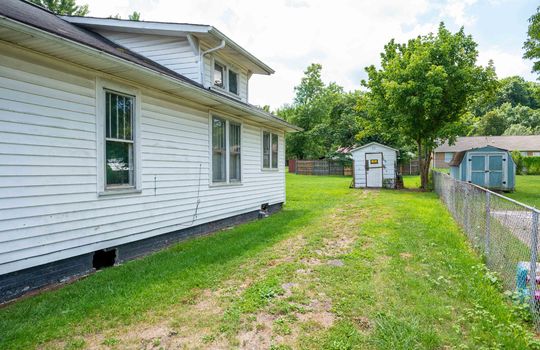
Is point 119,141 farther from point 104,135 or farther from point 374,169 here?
point 374,169

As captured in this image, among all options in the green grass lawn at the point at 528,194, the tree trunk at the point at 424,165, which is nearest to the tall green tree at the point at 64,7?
the tree trunk at the point at 424,165

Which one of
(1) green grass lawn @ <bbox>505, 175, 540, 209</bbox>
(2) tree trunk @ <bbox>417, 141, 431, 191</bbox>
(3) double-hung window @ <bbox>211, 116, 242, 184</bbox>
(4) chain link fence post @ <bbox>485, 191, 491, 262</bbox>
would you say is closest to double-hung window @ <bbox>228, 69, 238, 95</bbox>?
(3) double-hung window @ <bbox>211, 116, 242, 184</bbox>

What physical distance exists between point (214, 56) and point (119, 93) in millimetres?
3754

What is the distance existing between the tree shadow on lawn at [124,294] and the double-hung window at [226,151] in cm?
218

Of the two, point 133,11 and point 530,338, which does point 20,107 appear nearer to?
point 530,338

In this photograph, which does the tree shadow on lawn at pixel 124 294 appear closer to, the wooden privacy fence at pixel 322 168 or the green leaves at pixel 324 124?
the wooden privacy fence at pixel 322 168

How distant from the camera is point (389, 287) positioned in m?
3.91

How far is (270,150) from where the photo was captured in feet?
34.7

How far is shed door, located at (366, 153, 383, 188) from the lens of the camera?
18656 millimetres

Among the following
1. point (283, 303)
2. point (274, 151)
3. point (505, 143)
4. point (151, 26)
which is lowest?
point (283, 303)

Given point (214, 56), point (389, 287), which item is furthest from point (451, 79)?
point (389, 287)

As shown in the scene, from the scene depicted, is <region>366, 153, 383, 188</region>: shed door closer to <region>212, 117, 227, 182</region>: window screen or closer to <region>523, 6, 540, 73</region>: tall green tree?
<region>523, 6, 540, 73</region>: tall green tree

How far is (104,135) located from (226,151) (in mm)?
3497

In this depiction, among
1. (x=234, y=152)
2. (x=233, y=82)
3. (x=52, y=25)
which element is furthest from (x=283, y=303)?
(x=233, y=82)
